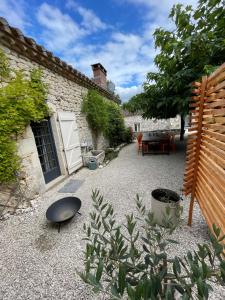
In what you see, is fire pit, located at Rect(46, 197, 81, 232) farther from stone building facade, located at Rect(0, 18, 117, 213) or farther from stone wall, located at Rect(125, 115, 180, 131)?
stone wall, located at Rect(125, 115, 180, 131)

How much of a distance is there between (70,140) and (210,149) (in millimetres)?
4266

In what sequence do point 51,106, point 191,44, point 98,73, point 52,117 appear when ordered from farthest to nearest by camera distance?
point 98,73 → point 52,117 → point 51,106 → point 191,44

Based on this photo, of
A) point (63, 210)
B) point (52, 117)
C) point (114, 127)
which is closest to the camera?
point (63, 210)

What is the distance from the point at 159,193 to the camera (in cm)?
257

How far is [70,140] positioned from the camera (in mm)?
5074

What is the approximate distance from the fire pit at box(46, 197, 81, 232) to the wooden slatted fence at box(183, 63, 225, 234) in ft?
6.67

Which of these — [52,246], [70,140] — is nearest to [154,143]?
[70,140]

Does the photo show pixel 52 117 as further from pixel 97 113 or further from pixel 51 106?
pixel 97 113

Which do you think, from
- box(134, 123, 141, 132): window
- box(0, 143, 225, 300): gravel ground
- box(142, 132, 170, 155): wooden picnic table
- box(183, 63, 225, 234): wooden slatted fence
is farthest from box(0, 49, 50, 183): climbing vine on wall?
box(134, 123, 141, 132): window

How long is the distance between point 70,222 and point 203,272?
2602 mm

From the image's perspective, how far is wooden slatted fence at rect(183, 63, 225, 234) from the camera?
53.4 inches

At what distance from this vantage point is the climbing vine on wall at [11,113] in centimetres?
282

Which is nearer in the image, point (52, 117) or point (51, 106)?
point (51, 106)

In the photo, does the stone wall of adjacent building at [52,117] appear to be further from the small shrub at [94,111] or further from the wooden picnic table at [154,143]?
the wooden picnic table at [154,143]
